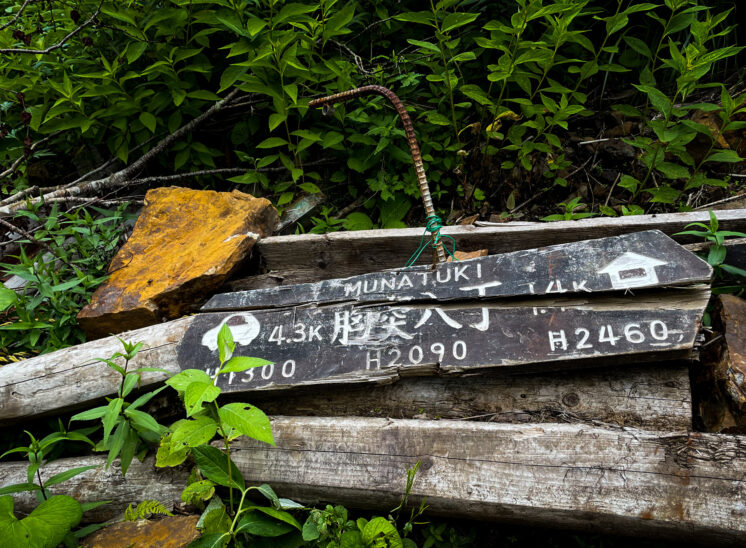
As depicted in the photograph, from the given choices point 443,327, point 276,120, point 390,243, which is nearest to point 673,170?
point 390,243

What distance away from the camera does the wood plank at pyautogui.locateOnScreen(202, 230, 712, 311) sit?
172 centimetres

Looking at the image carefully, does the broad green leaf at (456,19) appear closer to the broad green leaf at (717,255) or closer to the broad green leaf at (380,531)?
the broad green leaf at (717,255)

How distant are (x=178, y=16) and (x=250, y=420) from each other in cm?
275

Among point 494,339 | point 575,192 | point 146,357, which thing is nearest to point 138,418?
point 146,357

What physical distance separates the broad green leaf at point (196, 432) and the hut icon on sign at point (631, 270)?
1.47 meters

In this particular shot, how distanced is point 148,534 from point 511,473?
1251 millimetres

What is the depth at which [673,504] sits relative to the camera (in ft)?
4.60

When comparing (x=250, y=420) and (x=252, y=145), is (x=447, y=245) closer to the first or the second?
(x=250, y=420)

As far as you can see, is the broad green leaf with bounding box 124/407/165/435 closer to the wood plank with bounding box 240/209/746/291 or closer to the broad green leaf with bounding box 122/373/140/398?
the broad green leaf with bounding box 122/373/140/398

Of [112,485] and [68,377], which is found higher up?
[68,377]

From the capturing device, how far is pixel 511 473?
5.10 ft

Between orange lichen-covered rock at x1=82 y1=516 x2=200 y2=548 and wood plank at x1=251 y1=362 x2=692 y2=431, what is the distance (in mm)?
501

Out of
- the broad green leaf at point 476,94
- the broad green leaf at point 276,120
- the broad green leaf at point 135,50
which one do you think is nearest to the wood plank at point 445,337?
the broad green leaf at point 276,120

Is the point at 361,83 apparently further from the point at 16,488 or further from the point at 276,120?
the point at 16,488
